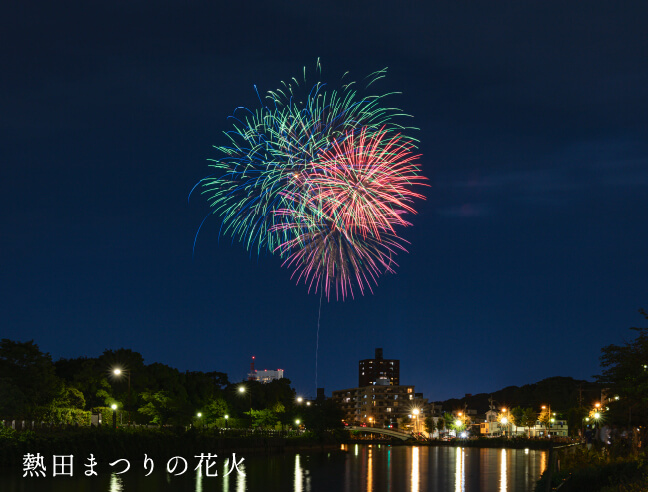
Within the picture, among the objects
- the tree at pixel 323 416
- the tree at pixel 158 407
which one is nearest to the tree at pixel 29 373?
the tree at pixel 158 407

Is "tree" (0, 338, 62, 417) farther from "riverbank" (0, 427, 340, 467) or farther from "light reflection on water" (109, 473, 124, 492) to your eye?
"light reflection on water" (109, 473, 124, 492)

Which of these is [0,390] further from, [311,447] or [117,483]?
[311,447]

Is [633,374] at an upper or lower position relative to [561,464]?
upper

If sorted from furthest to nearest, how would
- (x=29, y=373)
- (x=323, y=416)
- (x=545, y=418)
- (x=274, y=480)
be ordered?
(x=545, y=418), (x=323, y=416), (x=29, y=373), (x=274, y=480)

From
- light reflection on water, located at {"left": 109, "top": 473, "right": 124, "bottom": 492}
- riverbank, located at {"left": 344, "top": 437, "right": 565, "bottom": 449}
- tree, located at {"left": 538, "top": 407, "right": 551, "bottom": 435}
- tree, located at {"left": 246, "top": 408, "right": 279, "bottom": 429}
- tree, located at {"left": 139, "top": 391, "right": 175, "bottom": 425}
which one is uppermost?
tree, located at {"left": 139, "top": 391, "right": 175, "bottom": 425}

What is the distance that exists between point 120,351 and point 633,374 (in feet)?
166

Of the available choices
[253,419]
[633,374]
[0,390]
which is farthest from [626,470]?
[253,419]

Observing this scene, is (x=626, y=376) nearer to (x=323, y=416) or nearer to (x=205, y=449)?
(x=205, y=449)

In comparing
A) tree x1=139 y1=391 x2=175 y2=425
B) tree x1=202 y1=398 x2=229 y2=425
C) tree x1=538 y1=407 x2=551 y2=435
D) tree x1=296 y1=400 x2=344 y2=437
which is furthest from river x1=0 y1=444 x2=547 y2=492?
tree x1=538 y1=407 x2=551 y2=435

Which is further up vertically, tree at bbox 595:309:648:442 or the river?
tree at bbox 595:309:648:442

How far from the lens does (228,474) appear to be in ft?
125

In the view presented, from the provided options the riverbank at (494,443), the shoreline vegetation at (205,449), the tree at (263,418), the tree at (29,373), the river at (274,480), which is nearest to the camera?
the shoreline vegetation at (205,449)

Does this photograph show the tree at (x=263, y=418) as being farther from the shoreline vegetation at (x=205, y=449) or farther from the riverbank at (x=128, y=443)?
the riverbank at (x=128, y=443)

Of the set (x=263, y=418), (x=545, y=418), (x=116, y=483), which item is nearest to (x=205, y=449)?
(x=116, y=483)
